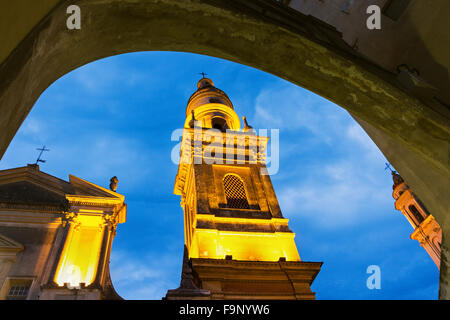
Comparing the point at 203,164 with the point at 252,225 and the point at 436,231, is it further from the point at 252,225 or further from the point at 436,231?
the point at 436,231

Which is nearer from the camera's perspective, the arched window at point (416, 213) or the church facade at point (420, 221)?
the church facade at point (420, 221)

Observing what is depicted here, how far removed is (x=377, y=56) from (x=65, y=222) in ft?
44.6

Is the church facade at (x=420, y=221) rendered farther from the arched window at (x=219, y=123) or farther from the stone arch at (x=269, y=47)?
the stone arch at (x=269, y=47)

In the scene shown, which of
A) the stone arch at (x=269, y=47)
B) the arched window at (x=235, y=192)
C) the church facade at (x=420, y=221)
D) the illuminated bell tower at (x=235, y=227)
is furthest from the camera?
the church facade at (x=420, y=221)

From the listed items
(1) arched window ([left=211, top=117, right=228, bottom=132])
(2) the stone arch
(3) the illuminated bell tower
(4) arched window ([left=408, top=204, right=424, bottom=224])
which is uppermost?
(1) arched window ([left=211, top=117, right=228, bottom=132])

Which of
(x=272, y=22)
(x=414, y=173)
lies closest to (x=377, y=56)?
(x=414, y=173)

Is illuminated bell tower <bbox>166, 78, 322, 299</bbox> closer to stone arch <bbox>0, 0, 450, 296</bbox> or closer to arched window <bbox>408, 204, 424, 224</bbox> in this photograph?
stone arch <bbox>0, 0, 450, 296</bbox>

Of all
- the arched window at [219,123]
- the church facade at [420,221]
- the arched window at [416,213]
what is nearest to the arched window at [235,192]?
the arched window at [219,123]

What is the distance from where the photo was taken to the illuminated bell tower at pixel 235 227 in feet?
57.7

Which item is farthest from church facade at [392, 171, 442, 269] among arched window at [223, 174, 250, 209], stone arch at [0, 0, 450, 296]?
stone arch at [0, 0, 450, 296]

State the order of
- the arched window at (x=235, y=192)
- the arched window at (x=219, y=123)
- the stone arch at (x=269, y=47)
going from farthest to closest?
the arched window at (x=219, y=123)
the arched window at (x=235, y=192)
the stone arch at (x=269, y=47)

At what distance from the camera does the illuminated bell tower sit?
1758cm

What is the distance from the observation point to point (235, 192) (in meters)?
24.9

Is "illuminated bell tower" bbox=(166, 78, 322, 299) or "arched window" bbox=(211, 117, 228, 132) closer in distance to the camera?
"illuminated bell tower" bbox=(166, 78, 322, 299)
